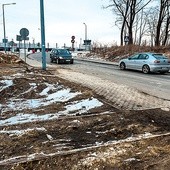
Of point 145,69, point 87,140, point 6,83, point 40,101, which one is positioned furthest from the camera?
point 145,69

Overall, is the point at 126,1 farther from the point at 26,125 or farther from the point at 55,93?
the point at 26,125

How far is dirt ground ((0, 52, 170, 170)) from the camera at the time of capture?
501 cm

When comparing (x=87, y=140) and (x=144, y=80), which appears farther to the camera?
(x=144, y=80)

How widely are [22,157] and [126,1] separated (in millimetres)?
44375

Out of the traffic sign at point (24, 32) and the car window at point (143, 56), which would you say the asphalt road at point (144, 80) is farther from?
the traffic sign at point (24, 32)

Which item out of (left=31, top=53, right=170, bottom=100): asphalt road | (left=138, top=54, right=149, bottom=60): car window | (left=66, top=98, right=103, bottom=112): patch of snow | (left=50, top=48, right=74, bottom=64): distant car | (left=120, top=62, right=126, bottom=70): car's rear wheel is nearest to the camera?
(left=66, top=98, right=103, bottom=112): patch of snow

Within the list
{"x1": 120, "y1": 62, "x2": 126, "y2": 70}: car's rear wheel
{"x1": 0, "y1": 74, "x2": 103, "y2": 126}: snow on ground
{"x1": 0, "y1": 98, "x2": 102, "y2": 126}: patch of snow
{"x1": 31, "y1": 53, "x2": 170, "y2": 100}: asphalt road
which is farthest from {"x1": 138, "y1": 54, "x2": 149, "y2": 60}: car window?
{"x1": 0, "y1": 98, "x2": 102, "y2": 126}: patch of snow

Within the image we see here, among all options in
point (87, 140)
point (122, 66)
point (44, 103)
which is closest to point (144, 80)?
point (122, 66)

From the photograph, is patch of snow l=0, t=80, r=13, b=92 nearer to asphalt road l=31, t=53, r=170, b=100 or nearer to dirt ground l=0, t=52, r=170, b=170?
dirt ground l=0, t=52, r=170, b=170

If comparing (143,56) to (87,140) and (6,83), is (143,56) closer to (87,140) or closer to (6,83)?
(6,83)

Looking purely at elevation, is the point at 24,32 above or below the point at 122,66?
above

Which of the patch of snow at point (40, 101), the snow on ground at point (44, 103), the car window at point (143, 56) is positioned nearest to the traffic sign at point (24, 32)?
the car window at point (143, 56)

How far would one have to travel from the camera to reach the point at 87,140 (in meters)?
6.22

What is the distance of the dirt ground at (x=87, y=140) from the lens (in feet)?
16.4
